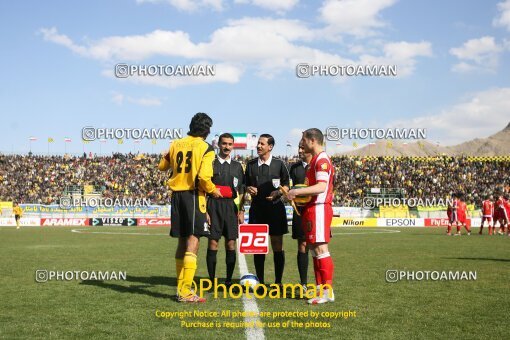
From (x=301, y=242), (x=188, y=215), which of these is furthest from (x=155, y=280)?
(x=301, y=242)

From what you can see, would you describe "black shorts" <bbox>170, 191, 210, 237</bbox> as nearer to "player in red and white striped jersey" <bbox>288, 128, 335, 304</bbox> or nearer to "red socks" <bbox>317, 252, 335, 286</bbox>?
"player in red and white striped jersey" <bbox>288, 128, 335, 304</bbox>

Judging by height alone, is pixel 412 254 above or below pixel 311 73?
below

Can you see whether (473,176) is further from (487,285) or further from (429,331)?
(429,331)

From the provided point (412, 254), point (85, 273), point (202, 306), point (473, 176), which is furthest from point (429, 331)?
point (473, 176)

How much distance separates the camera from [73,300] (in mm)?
7148

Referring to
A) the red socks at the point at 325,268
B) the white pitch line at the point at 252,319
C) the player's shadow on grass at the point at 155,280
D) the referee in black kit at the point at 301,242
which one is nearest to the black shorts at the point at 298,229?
the referee in black kit at the point at 301,242

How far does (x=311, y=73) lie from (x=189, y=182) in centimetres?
1464

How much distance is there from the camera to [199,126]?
284 inches

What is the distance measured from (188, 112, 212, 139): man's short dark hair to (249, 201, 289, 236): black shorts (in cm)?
165

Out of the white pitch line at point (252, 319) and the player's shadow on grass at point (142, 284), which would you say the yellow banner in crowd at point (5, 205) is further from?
the white pitch line at point (252, 319)

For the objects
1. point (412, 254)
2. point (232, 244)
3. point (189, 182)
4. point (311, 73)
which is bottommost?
point (412, 254)

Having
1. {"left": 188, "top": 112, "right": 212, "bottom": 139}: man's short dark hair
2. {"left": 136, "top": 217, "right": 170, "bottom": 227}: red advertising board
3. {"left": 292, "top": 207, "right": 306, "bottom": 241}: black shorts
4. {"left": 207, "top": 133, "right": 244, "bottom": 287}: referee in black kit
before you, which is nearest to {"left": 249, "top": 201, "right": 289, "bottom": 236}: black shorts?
{"left": 292, "top": 207, "right": 306, "bottom": 241}: black shorts

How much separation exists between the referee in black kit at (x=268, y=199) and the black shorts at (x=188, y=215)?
4.03 feet

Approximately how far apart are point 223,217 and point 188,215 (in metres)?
1.03
